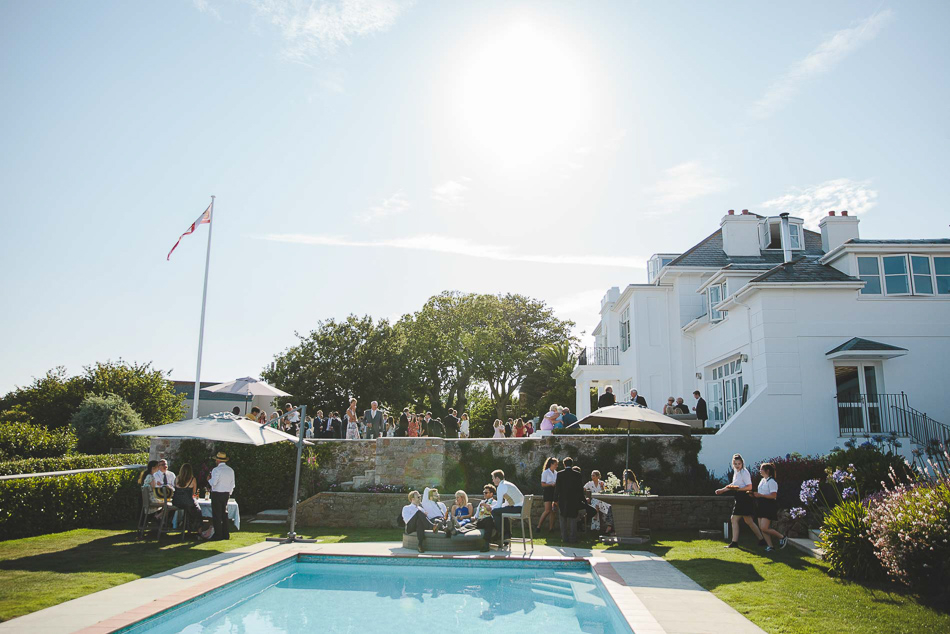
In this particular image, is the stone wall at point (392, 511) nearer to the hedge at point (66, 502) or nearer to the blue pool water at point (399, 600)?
the hedge at point (66, 502)

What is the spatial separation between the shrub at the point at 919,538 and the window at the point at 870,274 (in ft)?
40.2

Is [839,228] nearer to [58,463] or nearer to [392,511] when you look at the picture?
[392,511]

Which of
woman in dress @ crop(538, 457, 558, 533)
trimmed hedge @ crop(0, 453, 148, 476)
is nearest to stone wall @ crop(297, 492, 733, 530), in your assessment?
woman in dress @ crop(538, 457, 558, 533)

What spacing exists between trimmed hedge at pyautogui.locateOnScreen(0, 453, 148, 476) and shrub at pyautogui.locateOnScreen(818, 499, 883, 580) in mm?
16888

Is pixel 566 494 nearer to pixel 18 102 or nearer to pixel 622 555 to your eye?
pixel 622 555

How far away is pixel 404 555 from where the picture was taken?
11.3 metres

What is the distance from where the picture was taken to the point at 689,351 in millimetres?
25234

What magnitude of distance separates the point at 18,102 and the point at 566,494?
15335mm

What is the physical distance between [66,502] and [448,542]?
8541 millimetres

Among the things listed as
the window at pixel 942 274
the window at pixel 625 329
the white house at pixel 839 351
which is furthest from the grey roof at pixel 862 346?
the window at pixel 625 329

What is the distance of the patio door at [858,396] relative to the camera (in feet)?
58.1

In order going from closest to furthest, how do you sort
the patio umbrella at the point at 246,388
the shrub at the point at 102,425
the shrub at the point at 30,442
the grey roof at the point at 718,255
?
the patio umbrella at the point at 246,388 < the shrub at the point at 30,442 < the grey roof at the point at 718,255 < the shrub at the point at 102,425

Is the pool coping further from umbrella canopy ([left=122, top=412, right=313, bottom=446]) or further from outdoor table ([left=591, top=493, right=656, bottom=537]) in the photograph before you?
outdoor table ([left=591, top=493, right=656, bottom=537])

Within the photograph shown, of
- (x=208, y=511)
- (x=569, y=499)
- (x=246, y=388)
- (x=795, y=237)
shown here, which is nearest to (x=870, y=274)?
(x=795, y=237)
